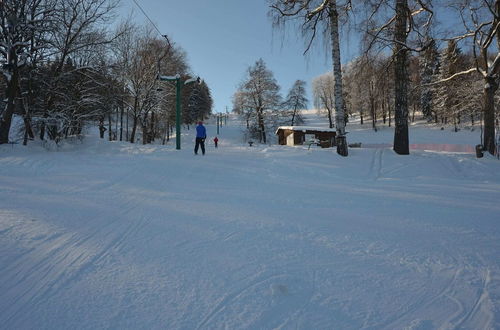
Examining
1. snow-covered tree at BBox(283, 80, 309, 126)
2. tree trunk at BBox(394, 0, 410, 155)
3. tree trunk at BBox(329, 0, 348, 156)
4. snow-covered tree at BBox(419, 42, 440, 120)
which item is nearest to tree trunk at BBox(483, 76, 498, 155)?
snow-covered tree at BBox(419, 42, 440, 120)

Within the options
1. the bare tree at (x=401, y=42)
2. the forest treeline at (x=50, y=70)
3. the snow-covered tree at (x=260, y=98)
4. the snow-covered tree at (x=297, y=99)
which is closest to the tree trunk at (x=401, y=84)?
the bare tree at (x=401, y=42)

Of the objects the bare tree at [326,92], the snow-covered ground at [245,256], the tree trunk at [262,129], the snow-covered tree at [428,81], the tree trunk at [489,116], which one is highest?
the bare tree at [326,92]

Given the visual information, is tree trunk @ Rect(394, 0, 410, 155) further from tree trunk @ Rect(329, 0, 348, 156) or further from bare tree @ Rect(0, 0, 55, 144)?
bare tree @ Rect(0, 0, 55, 144)

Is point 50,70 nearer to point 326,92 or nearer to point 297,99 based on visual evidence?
point 297,99

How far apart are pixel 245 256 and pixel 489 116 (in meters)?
12.7

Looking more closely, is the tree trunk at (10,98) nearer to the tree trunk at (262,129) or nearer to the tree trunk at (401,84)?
the tree trunk at (401,84)

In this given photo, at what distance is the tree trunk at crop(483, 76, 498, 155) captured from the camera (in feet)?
33.0

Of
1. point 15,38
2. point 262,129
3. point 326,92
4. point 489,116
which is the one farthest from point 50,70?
point 326,92

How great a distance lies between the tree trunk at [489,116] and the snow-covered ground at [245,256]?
18.3 ft

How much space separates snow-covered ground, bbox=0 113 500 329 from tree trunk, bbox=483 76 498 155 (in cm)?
559

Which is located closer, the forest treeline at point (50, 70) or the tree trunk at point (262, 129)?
the forest treeline at point (50, 70)

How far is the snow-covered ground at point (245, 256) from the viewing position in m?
1.88

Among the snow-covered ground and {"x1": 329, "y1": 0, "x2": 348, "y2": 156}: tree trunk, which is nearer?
the snow-covered ground

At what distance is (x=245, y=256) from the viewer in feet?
8.78
